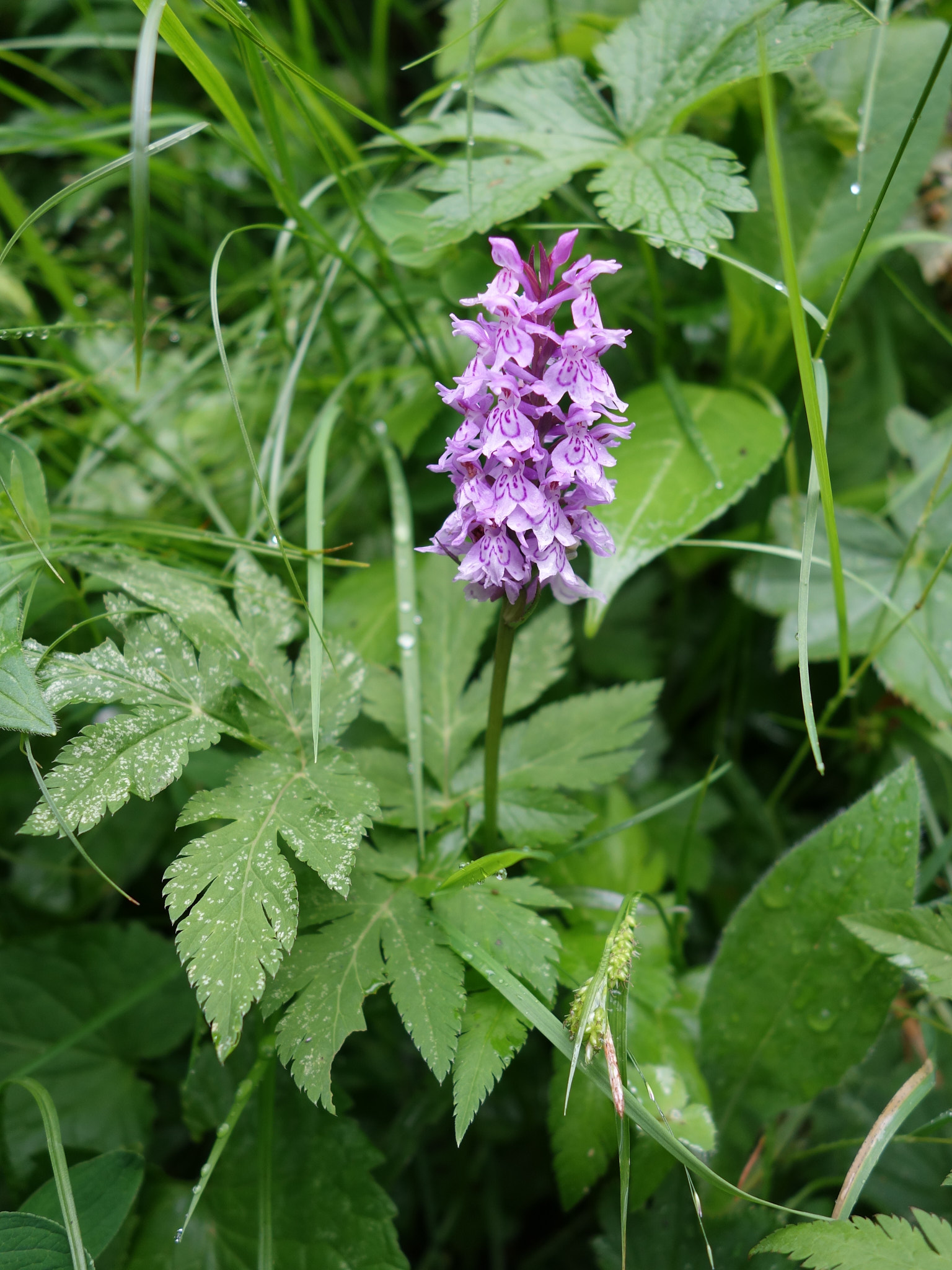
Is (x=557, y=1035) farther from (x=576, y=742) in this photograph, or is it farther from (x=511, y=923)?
(x=576, y=742)

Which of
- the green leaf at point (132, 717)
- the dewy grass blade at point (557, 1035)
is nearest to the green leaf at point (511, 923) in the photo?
the dewy grass blade at point (557, 1035)

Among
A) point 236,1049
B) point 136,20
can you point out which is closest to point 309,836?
point 236,1049

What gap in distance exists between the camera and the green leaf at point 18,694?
4.09ft

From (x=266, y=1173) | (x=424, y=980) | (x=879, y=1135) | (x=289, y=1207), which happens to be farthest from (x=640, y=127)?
(x=289, y=1207)

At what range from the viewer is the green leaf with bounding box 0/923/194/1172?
177 centimetres

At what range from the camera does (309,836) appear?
4.15 feet

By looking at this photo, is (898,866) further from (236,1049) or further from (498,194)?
(498,194)

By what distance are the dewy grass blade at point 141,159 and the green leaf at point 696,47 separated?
3.34 feet

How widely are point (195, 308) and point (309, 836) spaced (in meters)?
1.73

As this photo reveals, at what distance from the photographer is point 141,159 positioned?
1150mm

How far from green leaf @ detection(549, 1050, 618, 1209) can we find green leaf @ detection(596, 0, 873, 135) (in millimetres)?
1982

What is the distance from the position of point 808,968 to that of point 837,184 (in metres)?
1.99

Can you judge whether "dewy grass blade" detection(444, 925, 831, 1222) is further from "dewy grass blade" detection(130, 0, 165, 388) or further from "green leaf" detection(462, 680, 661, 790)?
"dewy grass blade" detection(130, 0, 165, 388)

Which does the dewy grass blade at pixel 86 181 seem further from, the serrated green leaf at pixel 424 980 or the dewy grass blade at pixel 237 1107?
the dewy grass blade at pixel 237 1107
